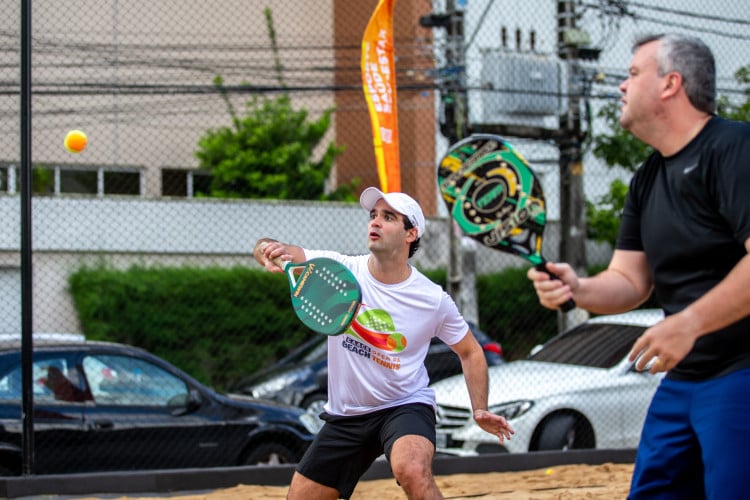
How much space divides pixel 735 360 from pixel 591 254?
61.3ft

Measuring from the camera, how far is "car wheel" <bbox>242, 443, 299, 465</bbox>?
864 cm

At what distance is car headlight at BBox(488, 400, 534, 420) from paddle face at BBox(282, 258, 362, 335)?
4982 millimetres

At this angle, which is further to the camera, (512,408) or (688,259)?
(512,408)

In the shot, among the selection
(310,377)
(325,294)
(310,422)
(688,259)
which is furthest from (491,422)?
(310,377)

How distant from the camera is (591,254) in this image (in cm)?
2145

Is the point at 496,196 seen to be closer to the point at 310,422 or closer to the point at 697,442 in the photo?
the point at 697,442

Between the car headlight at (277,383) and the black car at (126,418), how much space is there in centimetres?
312

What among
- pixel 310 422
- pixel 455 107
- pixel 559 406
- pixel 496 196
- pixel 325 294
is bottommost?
pixel 310 422

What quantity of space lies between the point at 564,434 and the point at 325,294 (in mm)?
5276

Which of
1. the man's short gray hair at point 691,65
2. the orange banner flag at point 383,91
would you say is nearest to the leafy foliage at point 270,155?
the orange banner flag at point 383,91

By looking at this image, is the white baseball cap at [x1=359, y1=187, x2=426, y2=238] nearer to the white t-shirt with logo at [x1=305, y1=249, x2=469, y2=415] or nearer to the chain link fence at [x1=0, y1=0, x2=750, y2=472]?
the white t-shirt with logo at [x1=305, y1=249, x2=469, y2=415]

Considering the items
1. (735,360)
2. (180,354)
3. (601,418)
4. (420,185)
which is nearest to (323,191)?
(420,185)

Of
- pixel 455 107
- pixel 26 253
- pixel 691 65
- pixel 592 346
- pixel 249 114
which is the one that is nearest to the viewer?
pixel 691 65

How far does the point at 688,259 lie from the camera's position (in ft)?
10.5
